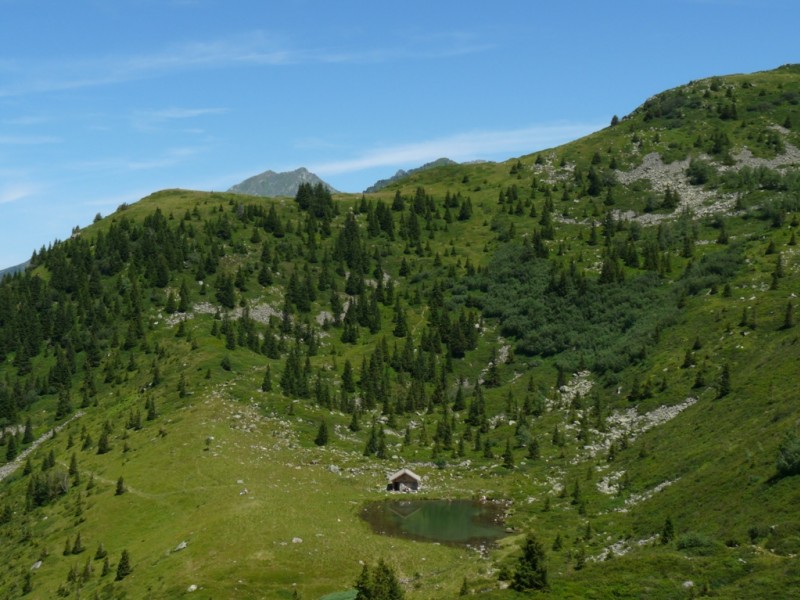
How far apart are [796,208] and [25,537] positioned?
14643 cm

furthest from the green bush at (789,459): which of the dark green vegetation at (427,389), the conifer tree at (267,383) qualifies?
the conifer tree at (267,383)

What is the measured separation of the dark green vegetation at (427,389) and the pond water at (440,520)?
Answer: 94.4 inches

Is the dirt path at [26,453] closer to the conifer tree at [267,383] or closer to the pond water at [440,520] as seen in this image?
the conifer tree at [267,383]

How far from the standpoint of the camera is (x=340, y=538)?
6744 centimetres

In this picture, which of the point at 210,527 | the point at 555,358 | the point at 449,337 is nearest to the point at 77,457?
the point at 210,527

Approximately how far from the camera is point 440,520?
77.7 metres

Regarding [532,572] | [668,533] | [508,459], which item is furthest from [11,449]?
[668,533]

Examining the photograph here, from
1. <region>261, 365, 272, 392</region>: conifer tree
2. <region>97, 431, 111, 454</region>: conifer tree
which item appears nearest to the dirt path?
<region>97, 431, 111, 454</region>: conifer tree

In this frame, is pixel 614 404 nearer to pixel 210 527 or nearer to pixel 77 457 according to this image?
pixel 210 527

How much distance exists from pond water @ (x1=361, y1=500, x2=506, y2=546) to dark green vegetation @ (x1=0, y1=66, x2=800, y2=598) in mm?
2398

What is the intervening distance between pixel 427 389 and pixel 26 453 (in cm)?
6752

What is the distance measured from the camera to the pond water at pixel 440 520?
71.4 meters

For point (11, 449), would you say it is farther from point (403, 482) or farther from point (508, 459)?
point (508, 459)

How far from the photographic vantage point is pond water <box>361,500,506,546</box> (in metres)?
71.4
